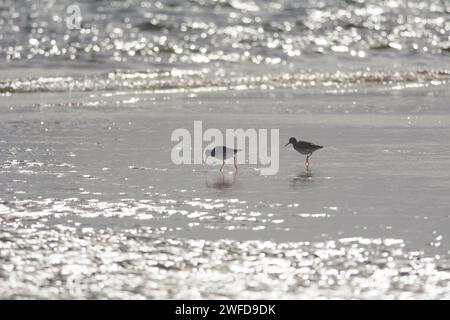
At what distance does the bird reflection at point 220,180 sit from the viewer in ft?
33.7

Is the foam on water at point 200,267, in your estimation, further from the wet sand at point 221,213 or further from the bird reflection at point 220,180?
the bird reflection at point 220,180

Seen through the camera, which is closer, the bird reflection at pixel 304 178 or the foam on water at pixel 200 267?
the foam on water at pixel 200 267

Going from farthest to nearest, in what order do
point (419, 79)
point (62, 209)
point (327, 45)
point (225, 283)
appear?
1. point (327, 45)
2. point (419, 79)
3. point (62, 209)
4. point (225, 283)

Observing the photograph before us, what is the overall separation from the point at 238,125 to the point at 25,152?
3.43 m

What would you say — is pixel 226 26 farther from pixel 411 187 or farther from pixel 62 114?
pixel 411 187

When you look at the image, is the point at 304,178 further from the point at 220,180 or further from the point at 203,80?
the point at 203,80

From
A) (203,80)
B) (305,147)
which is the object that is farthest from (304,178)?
(203,80)

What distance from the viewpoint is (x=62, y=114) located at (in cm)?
1591

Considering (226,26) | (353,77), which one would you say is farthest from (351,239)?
(226,26)

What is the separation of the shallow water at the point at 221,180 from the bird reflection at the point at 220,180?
0.02 m

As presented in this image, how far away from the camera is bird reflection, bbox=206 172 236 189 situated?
33.7 feet

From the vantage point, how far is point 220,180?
10.6 meters

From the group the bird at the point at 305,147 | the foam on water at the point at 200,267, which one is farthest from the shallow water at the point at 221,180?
the bird at the point at 305,147
